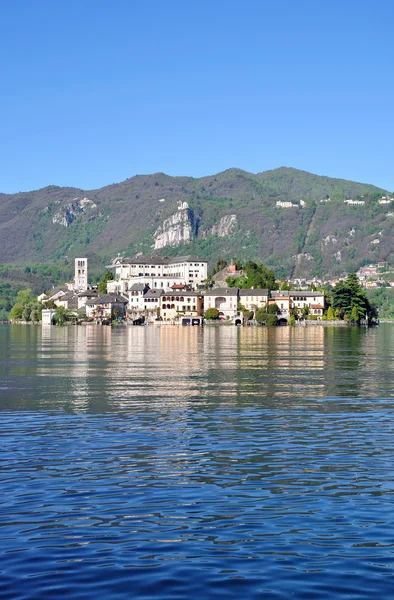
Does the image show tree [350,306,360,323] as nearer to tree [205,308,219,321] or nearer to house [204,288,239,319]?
house [204,288,239,319]

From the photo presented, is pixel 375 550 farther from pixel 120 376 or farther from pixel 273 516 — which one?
pixel 120 376

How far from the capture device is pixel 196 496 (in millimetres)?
19594

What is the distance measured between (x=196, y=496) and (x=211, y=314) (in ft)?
575

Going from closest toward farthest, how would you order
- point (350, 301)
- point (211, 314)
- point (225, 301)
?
point (350, 301) → point (211, 314) → point (225, 301)

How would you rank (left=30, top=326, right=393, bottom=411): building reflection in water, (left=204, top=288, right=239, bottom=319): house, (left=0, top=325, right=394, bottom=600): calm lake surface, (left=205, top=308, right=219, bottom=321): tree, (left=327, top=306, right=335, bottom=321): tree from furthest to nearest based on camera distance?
(left=204, top=288, right=239, bottom=319): house < (left=205, top=308, right=219, bottom=321): tree < (left=327, top=306, right=335, bottom=321): tree < (left=30, top=326, right=393, bottom=411): building reflection in water < (left=0, top=325, right=394, bottom=600): calm lake surface

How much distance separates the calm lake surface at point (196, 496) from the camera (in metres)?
14.6

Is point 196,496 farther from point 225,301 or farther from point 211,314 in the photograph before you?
point 225,301

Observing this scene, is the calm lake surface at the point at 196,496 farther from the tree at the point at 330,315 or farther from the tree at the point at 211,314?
the tree at the point at 211,314

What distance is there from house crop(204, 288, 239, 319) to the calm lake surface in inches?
6105

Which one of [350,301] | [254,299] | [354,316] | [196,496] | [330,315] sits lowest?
[196,496]

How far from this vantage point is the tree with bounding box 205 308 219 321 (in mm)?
194625

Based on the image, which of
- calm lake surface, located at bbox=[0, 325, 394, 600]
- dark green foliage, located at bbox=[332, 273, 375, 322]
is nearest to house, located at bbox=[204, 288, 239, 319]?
dark green foliage, located at bbox=[332, 273, 375, 322]

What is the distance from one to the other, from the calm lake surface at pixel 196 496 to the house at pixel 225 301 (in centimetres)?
15507

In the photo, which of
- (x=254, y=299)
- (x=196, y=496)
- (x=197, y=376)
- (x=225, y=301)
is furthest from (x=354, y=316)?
(x=196, y=496)
